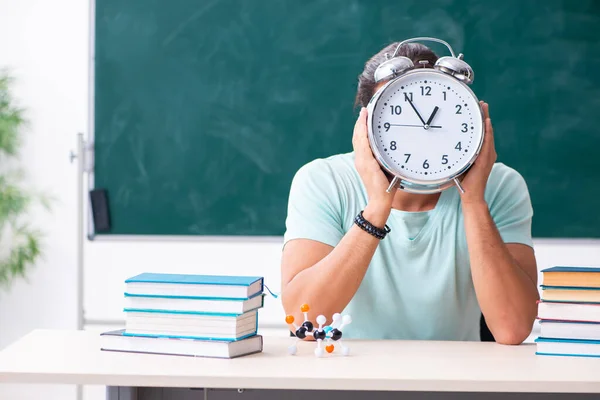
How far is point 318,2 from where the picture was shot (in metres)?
3.00

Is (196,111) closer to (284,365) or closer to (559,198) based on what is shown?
(559,198)

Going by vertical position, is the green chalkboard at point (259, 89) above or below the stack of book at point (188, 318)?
above

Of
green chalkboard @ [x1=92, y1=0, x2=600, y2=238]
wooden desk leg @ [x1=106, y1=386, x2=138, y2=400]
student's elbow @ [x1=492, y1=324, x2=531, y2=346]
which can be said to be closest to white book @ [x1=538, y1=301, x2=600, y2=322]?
student's elbow @ [x1=492, y1=324, x2=531, y2=346]

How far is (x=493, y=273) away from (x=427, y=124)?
1.15 ft

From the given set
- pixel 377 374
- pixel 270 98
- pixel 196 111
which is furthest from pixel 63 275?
pixel 377 374

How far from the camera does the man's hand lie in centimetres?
151

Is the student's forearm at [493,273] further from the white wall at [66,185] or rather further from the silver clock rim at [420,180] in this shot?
the white wall at [66,185]

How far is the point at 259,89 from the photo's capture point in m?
3.00

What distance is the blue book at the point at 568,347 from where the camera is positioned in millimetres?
1348

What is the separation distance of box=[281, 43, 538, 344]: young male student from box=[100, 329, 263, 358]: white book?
10.8 inches

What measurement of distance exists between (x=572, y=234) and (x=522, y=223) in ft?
4.26

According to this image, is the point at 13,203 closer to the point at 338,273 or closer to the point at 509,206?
the point at 338,273

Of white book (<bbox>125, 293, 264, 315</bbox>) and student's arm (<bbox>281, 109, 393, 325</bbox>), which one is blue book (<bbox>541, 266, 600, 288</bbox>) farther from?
white book (<bbox>125, 293, 264, 315</bbox>)

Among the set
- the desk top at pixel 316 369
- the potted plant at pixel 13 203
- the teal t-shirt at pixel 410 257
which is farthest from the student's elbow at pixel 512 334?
the potted plant at pixel 13 203
